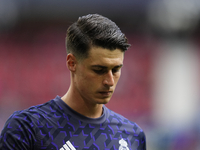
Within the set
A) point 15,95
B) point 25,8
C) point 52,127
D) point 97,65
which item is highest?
point 25,8

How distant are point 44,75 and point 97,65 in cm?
578

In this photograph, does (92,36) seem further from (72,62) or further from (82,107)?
(82,107)

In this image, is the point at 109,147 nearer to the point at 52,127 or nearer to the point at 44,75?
the point at 52,127

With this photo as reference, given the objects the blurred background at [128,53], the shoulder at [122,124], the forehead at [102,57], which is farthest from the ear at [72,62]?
the blurred background at [128,53]

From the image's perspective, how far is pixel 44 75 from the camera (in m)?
7.56

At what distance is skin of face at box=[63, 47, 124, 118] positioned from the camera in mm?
1985

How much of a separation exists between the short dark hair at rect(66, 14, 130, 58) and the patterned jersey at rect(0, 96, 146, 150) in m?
0.44

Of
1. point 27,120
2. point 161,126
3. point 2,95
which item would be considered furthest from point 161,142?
point 27,120

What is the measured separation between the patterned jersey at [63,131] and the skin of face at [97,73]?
0.21m

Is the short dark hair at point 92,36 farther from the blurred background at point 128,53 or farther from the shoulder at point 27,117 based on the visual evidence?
the blurred background at point 128,53

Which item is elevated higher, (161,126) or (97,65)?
(97,65)

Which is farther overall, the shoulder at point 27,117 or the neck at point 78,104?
the neck at point 78,104

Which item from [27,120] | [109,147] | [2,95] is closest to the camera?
[27,120]

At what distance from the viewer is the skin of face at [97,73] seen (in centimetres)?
199
